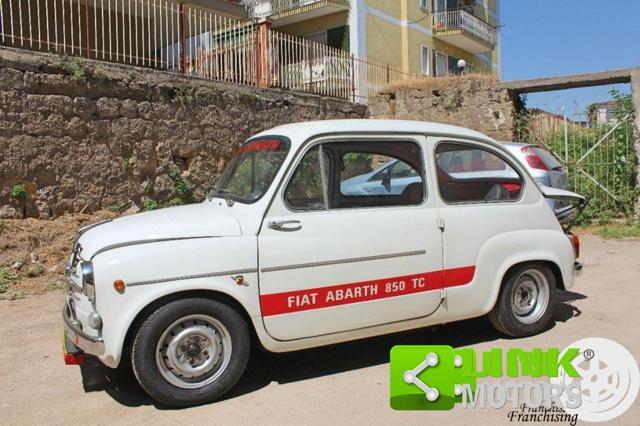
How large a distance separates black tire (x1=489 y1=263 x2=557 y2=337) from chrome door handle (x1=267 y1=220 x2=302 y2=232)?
1983mm

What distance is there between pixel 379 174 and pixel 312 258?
899mm

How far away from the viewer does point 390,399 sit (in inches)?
147

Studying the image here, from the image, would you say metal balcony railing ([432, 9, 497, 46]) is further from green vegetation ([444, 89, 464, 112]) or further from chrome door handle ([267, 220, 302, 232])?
chrome door handle ([267, 220, 302, 232])

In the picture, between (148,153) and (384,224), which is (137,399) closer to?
(384,224)

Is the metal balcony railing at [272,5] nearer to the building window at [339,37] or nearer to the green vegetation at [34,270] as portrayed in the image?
the building window at [339,37]

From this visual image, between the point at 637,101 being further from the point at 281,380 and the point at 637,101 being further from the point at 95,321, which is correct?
the point at 95,321

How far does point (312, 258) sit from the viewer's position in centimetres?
398

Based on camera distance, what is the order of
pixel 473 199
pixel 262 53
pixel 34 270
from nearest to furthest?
pixel 473 199
pixel 34 270
pixel 262 53

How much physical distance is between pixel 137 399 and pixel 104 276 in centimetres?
98

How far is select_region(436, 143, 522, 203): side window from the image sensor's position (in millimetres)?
4641

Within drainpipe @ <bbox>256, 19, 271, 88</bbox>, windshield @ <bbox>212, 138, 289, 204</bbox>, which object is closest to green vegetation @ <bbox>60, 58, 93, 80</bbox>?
drainpipe @ <bbox>256, 19, 271, 88</bbox>

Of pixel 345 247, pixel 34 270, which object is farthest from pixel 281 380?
pixel 34 270

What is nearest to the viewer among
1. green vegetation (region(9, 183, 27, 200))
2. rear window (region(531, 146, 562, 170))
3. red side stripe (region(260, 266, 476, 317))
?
red side stripe (region(260, 266, 476, 317))

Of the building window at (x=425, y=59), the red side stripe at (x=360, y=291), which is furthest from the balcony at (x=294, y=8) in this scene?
the red side stripe at (x=360, y=291)
